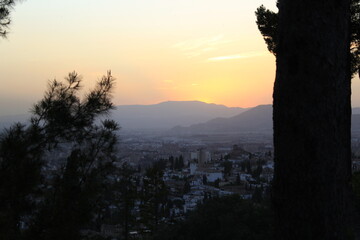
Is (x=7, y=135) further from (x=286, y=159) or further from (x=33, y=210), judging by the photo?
(x=286, y=159)

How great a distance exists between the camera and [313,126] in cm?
179

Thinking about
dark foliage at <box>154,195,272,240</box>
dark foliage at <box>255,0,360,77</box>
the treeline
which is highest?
dark foliage at <box>255,0,360,77</box>

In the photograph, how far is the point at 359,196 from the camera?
7727 mm

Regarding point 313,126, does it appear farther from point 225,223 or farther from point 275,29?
point 225,223

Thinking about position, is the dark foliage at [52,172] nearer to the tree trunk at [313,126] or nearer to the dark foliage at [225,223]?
the tree trunk at [313,126]

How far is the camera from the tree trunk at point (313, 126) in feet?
5.82

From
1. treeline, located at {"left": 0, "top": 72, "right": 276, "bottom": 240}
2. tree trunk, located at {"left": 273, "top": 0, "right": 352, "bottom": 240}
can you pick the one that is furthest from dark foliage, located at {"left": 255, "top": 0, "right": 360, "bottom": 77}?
tree trunk, located at {"left": 273, "top": 0, "right": 352, "bottom": 240}

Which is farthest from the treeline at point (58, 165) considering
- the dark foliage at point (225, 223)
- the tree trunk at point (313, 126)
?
the dark foliage at point (225, 223)

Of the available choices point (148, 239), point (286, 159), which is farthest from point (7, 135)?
point (148, 239)

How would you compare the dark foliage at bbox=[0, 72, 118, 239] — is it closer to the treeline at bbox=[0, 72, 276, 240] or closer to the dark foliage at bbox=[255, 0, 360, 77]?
the treeline at bbox=[0, 72, 276, 240]

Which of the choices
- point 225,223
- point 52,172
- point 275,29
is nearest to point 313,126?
point 52,172

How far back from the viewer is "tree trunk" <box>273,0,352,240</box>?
5.82 ft

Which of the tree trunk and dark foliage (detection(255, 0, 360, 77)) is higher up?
dark foliage (detection(255, 0, 360, 77))

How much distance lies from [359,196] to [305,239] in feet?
23.2
